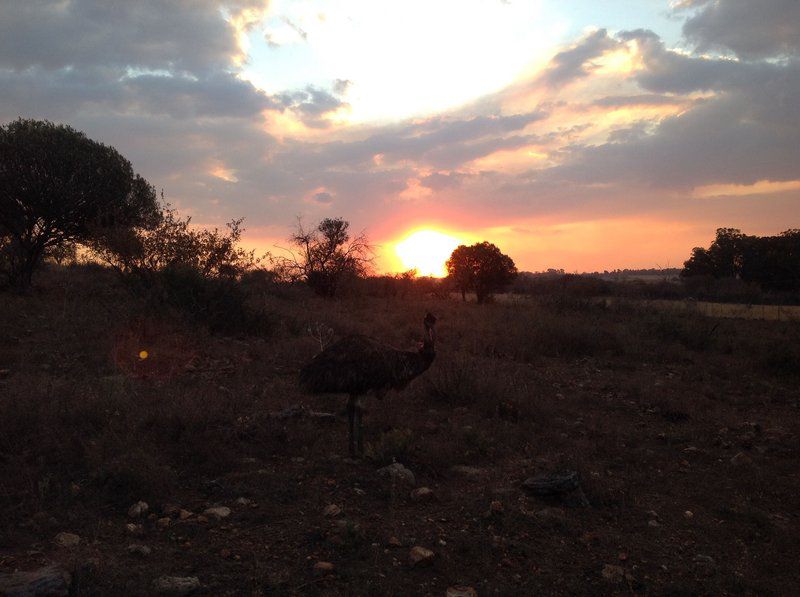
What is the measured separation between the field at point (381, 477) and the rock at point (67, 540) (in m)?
0.06

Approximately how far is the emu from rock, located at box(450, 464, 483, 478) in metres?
1.15

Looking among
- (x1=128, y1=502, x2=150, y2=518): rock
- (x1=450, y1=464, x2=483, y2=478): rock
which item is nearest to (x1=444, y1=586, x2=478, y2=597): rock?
(x1=450, y1=464, x2=483, y2=478): rock

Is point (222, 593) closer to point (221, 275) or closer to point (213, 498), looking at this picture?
point (213, 498)

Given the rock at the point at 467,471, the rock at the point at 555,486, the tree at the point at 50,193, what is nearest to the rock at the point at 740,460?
the rock at the point at 555,486

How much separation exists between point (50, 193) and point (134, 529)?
17.5 m

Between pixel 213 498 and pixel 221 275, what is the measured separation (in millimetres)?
10314

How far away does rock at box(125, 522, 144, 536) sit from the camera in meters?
4.57

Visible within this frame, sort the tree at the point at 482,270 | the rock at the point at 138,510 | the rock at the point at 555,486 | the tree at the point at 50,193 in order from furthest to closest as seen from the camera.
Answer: the tree at the point at 482,270, the tree at the point at 50,193, the rock at the point at 555,486, the rock at the point at 138,510

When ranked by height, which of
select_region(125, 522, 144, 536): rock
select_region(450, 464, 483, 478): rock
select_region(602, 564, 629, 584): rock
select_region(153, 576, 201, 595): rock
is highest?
select_region(125, 522, 144, 536): rock

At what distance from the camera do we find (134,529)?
4.61m

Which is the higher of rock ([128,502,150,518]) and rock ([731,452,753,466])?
rock ([128,502,150,518])

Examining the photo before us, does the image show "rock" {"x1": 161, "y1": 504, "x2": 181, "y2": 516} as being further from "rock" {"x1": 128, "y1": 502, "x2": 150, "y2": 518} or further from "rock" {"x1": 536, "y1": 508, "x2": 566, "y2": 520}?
"rock" {"x1": 536, "y1": 508, "x2": 566, "y2": 520}

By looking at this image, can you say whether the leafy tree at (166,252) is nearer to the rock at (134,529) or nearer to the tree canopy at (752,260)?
the rock at (134,529)

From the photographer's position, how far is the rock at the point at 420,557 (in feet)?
14.1
